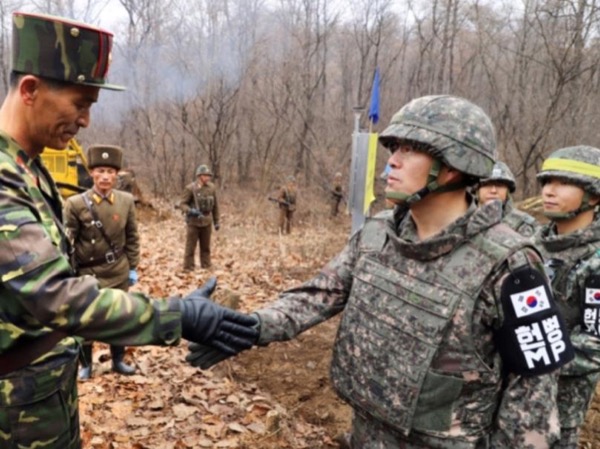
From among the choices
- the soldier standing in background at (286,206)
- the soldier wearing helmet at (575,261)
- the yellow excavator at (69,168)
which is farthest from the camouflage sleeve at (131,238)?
the soldier standing in background at (286,206)

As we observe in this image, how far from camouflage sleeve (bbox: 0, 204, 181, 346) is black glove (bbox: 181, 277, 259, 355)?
0.07m

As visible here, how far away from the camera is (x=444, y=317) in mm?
1994

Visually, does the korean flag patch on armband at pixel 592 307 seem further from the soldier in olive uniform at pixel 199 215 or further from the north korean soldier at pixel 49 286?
the soldier in olive uniform at pixel 199 215

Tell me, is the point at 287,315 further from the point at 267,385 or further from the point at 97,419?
the point at 267,385

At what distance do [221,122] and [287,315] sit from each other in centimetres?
2078

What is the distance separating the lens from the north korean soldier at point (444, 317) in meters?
1.91

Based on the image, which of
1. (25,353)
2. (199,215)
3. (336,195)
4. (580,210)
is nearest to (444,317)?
(25,353)

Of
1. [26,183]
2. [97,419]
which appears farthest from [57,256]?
[97,419]

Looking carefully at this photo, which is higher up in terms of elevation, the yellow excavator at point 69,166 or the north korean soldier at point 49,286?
the north korean soldier at point 49,286

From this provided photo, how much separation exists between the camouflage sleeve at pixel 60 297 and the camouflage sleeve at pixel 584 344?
2369mm

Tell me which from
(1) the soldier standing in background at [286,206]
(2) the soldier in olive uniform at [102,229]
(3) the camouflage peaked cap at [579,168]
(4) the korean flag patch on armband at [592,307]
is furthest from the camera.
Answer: (1) the soldier standing in background at [286,206]

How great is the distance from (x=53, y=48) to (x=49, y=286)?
1001 millimetres

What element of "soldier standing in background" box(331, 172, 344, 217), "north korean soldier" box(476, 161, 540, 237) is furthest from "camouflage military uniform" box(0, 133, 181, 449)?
"soldier standing in background" box(331, 172, 344, 217)

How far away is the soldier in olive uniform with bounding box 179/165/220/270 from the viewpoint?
9.65 m
